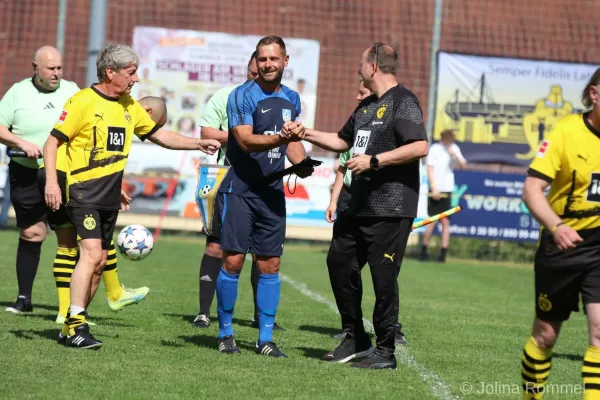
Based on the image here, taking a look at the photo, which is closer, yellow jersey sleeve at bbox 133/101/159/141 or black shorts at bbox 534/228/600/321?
black shorts at bbox 534/228/600/321

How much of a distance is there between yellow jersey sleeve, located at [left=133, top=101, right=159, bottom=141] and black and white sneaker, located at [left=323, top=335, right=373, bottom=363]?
81.5 inches

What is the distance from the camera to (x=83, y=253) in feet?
24.1

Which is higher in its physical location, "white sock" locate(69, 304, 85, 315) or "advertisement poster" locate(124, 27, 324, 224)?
"advertisement poster" locate(124, 27, 324, 224)

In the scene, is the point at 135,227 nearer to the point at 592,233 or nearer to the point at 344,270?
the point at 344,270

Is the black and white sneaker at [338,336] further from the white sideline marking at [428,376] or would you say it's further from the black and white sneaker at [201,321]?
the black and white sneaker at [201,321]

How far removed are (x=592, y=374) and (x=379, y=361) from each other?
6.67 ft

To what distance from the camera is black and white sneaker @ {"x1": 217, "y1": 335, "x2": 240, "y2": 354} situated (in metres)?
7.36

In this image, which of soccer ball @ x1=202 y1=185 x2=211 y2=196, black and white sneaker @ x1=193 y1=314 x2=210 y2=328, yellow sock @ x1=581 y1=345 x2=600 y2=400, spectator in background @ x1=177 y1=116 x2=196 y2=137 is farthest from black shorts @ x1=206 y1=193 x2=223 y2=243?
spectator in background @ x1=177 y1=116 x2=196 y2=137

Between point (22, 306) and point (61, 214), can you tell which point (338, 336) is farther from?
point (22, 306)

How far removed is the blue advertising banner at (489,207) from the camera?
18547mm

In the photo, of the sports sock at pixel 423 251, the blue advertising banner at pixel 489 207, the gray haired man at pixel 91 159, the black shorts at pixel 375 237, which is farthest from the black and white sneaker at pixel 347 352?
the blue advertising banner at pixel 489 207

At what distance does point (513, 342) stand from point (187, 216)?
1066cm

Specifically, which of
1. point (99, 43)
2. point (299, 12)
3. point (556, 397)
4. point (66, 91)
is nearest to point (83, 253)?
point (66, 91)

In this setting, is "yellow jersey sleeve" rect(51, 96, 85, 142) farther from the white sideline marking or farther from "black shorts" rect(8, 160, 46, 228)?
the white sideline marking
